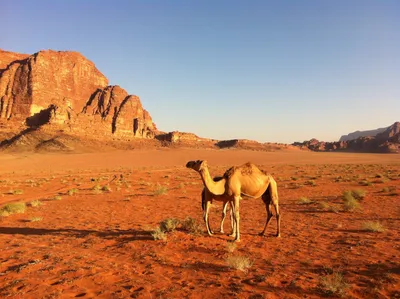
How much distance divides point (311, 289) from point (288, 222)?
6.28 metres

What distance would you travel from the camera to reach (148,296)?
16.8ft

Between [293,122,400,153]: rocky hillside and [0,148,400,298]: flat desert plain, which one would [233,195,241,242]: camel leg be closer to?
[0,148,400,298]: flat desert plain

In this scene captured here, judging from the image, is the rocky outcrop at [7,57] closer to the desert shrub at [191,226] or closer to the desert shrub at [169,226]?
the desert shrub at [169,226]

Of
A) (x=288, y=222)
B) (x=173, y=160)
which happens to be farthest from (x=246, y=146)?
(x=288, y=222)

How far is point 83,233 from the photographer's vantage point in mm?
9922

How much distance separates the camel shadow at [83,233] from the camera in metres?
9.07

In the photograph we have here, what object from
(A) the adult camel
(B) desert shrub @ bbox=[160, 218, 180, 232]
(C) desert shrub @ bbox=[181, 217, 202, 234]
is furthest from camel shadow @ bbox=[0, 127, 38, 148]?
(A) the adult camel

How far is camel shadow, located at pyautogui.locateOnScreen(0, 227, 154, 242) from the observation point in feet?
29.8

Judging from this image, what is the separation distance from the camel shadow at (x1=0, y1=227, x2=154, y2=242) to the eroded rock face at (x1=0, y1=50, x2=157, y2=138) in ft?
307

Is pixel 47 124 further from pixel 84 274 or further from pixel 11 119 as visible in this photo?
pixel 84 274

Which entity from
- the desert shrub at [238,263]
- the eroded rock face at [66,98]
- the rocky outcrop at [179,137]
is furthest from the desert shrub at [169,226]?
the rocky outcrop at [179,137]

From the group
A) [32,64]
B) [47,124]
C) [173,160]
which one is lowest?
[173,160]

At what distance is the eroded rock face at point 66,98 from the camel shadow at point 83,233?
93547 millimetres

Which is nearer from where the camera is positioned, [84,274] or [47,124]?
[84,274]
